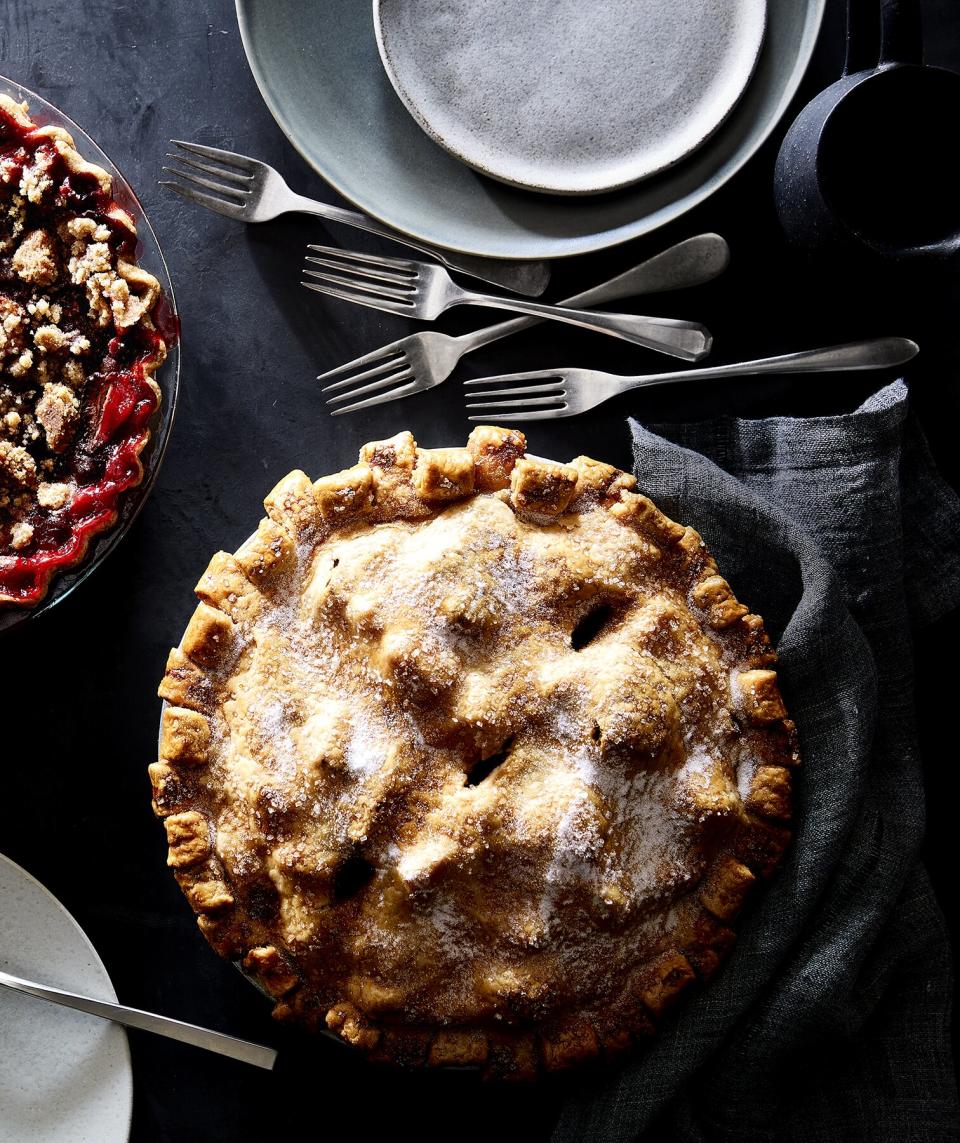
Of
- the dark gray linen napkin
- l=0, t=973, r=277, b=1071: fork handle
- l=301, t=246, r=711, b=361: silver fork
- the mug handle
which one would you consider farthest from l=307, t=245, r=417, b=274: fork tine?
l=0, t=973, r=277, b=1071: fork handle

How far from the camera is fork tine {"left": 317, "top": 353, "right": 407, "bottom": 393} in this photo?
2.41 m

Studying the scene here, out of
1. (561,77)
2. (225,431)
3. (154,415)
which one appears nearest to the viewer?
(154,415)

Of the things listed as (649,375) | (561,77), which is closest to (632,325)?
(649,375)

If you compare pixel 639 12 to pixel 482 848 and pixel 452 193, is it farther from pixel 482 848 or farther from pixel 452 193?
pixel 482 848

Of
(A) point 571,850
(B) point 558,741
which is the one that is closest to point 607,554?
(B) point 558,741

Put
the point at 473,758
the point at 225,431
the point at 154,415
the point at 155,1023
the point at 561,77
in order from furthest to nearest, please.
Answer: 1. the point at 225,431
2. the point at 561,77
3. the point at 155,1023
4. the point at 154,415
5. the point at 473,758

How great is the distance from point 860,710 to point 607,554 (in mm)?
567

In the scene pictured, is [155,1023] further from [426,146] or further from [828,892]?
[426,146]

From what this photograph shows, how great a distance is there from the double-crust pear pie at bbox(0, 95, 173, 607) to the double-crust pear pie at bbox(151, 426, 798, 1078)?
0.91 ft

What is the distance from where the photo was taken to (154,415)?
207cm

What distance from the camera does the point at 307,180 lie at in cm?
249

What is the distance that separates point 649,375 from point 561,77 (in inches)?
25.6

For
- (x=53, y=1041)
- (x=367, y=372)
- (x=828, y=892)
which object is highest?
(x=367, y=372)

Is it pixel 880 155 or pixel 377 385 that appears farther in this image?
pixel 377 385
